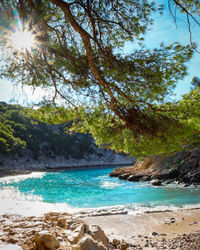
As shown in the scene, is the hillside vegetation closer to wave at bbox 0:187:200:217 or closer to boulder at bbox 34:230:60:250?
wave at bbox 0:187:200:217

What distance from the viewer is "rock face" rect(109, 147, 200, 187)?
20.3m

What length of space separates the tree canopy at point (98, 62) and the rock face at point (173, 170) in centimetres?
1501

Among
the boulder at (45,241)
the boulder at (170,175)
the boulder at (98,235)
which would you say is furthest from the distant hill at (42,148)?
the boulder at (45,241)

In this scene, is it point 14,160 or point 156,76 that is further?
point 14,160

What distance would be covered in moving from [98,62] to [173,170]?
2064cm

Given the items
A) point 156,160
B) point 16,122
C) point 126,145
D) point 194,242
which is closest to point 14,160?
point 16,122

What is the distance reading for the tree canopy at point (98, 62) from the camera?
465 cm

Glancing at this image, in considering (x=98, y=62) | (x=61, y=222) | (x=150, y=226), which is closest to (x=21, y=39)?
(x=98, y=62)

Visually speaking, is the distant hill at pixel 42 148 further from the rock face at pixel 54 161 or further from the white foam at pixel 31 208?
the white foam at pixel 31 208

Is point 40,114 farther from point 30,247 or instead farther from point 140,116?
point 30,247

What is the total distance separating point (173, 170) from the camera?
22.8 meters

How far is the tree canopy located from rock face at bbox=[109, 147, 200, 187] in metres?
15.0

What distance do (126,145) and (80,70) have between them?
4.15 meters

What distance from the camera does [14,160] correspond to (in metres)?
57.1
